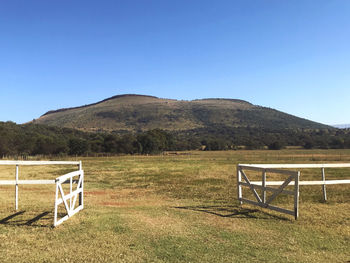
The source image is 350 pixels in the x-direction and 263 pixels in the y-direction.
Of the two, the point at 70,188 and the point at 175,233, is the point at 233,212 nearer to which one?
the point at 175,233

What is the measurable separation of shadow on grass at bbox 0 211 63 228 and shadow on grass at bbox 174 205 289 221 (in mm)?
4409

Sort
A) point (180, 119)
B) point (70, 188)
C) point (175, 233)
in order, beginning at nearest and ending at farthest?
point (175, 233), point (70, 188), point (180, 119)

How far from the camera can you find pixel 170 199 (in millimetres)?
12547

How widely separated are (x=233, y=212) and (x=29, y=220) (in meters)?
6.37

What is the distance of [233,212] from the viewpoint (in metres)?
9.90

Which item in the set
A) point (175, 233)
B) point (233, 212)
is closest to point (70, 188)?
point (175, 233)

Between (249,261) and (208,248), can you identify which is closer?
(249,261)

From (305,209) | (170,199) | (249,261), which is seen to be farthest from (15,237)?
(305,209)

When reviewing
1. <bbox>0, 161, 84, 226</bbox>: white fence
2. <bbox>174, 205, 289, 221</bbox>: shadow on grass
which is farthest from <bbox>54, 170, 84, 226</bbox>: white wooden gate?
<bbox>174, 205, 289, 221</bbox>: shadow on grass

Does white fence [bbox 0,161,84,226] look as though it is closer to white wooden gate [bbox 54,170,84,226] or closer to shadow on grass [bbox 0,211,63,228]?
white wooden gate [bbox 54,170,84,226]

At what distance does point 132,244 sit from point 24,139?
6166 centimetres

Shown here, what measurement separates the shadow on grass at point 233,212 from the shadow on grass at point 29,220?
14.5 ft

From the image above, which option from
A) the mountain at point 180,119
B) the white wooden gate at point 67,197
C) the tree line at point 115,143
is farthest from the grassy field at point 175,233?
the mountain at point 180,119

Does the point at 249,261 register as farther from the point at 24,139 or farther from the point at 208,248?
the point at 24,139
